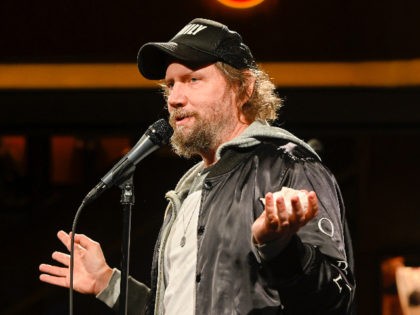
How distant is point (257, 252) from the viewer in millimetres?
2350

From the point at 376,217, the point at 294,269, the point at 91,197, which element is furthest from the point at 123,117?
the point at 294,269

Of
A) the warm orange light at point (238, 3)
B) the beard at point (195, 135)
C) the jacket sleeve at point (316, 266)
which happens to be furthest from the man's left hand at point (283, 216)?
the warm orange light at point (238, 3)

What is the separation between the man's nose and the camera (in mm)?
2744

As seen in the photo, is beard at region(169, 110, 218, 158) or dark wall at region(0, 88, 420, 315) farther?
dark wall at region(0, 88, 420, 315)

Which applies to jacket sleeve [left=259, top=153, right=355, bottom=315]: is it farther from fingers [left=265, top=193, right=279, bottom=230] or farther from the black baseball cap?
the black baseball cap

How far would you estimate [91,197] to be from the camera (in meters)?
2.59

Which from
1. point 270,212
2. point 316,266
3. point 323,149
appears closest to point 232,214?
point 316,266

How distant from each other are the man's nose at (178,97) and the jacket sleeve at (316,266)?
445mm

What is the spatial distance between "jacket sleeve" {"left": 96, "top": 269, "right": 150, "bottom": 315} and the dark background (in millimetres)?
1822

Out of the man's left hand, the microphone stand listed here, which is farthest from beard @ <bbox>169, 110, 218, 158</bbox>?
the man's left hand

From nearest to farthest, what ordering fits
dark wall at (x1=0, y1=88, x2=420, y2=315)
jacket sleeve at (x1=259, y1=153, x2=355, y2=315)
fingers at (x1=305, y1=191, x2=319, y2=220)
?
fingers at (x1=305, y1=191, x2=319, y2=220)
jacket sleeve at (x1=259, y1=153, x2=355, y2=315)
dark wall at (x1=0, y1=88, x2=420, y2=315)

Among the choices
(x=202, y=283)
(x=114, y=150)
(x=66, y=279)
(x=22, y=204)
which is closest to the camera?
(x=202, y=283)

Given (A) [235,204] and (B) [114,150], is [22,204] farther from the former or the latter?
(A) [235,204]

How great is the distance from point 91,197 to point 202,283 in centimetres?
38
